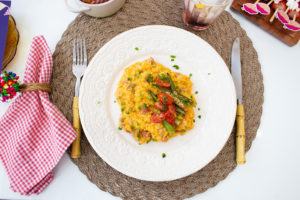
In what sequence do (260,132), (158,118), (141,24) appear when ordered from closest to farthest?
(158,118), (260,132), (141,24)

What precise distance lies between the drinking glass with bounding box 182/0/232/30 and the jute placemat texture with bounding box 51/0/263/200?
8cm

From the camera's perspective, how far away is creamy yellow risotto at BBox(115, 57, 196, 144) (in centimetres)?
153

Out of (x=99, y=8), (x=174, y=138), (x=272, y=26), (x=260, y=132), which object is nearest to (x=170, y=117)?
(x=174, y=138)

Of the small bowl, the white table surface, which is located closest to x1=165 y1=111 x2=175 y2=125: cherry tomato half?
the white table surface

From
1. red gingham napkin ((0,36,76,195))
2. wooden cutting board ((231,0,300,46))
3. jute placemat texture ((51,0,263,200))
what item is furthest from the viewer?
wooden cutting board ((231,0,300,46))

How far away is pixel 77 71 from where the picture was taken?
67.9 inches

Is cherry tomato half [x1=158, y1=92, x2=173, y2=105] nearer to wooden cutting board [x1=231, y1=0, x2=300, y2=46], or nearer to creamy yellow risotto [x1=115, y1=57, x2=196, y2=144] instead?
creamy yellow risotto [x1=115, y1=57, x2=196, y2=144]

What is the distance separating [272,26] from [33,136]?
2.20 meters

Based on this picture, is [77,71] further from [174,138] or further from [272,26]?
[272,26]

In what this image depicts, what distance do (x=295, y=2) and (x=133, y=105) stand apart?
1604 millimetres

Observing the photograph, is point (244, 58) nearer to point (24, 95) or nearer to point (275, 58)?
point (275, 58)

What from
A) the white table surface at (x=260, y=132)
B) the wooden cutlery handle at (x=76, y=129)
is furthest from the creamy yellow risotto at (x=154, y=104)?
the white table surface at (x=260, y=132)

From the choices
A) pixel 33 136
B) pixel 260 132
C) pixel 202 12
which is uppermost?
pixel 202 12

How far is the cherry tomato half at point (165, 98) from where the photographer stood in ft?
4.99
